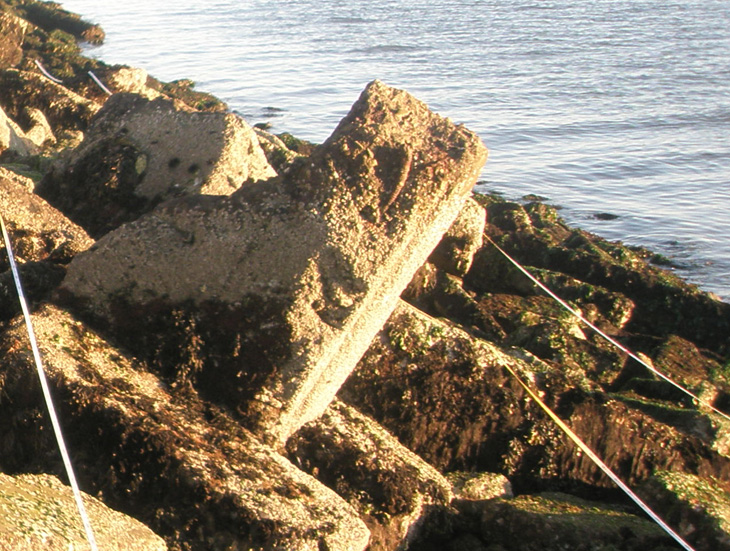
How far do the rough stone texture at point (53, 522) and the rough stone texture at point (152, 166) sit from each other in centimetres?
343

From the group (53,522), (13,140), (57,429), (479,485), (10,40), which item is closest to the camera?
(53,522)

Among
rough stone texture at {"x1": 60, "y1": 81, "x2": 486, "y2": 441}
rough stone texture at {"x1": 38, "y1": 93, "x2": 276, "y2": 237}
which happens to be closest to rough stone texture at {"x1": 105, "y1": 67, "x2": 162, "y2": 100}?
rough stone texture at {"x1": 38, "y1": 93, "x2": 276, "y2": 237}

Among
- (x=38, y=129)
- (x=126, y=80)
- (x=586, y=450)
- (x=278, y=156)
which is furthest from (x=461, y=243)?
(x=126, y=80)

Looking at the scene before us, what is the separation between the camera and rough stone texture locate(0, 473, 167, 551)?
3.40 metres

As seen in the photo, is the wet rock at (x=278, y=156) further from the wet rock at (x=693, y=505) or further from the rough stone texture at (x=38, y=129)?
the wet rock at (x=693, y=505)

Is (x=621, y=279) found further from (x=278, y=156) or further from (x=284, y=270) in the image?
(x=284, y=270)

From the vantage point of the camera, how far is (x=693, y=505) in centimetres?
531

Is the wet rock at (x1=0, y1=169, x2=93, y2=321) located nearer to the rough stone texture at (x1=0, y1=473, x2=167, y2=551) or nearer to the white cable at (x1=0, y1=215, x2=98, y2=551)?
the white cable at (x1=0, y1=215, x2=98, y2=551)

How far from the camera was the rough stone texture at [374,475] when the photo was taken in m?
5.13

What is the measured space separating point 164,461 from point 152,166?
11.2 ft

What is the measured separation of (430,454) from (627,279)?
16.8 ft

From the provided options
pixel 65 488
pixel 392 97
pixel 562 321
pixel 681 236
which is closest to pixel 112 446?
pixel 65 488

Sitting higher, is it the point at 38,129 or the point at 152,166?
the point at 152,166

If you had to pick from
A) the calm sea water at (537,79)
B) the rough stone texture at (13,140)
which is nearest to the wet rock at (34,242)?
the rough stone texture at (13,140)
